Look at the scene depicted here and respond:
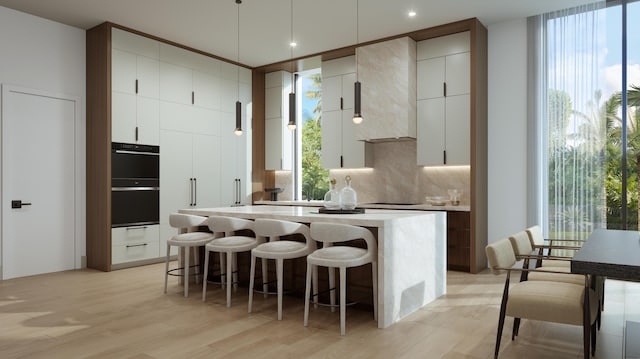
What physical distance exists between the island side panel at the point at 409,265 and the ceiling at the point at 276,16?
103 inches

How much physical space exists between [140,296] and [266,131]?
13.7 feet

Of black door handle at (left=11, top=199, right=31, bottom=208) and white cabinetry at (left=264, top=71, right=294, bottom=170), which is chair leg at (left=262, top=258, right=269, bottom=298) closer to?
black door handle at (left=11, top=199, right=31, bottom=208)

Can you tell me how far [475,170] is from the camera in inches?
220

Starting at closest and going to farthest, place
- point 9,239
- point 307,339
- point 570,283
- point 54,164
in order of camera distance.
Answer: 1. point 570,283
2. point 307,339
3. point 9,239
4. point 54,164

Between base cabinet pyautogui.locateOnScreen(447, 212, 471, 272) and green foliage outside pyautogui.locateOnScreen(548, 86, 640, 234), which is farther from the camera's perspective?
base cabinet pyautogui.locateOnScreen(447, 212, 471, 272)

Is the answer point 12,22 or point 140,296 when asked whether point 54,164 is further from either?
point 140,296

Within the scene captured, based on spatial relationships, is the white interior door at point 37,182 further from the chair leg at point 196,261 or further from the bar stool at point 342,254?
the bar stool at point 342,254

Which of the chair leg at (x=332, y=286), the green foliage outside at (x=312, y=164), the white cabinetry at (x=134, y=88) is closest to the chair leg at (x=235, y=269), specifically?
the chair leg at (x=332, y=286)

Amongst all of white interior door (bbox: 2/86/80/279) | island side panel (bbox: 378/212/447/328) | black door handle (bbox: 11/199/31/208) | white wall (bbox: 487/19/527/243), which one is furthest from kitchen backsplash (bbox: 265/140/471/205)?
black door handle (bbox: 11/199/31/208)

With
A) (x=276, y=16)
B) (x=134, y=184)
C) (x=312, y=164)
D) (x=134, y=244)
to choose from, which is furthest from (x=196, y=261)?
(x=312, y=164)

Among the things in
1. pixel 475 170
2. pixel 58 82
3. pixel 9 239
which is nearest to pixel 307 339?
pixel 475 170

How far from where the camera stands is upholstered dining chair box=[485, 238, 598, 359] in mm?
2491

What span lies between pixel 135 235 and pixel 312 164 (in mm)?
3607

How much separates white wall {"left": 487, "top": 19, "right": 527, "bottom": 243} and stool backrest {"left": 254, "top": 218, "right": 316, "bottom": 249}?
305 cm
